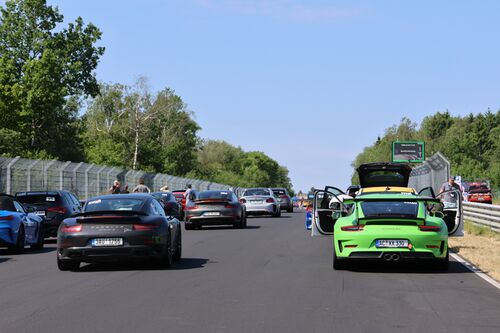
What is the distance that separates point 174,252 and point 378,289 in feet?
17.8

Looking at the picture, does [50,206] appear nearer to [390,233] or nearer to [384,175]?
[384,175]

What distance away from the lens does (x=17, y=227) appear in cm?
1983

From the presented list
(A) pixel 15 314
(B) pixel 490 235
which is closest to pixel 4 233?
(A) pixel 15 314

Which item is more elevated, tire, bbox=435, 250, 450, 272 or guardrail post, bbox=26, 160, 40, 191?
guardrail post, bbox=26, 160, 40, 191

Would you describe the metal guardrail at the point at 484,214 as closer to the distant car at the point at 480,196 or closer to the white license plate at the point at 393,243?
the white license plate at the point at 393,243

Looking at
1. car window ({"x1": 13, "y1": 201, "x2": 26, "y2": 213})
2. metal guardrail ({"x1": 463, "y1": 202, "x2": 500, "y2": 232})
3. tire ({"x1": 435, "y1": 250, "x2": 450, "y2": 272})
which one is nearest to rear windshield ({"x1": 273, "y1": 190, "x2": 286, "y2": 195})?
metal guardrail ({"x1": 463, "y1": 202, "x2": 500, "y2": 232})

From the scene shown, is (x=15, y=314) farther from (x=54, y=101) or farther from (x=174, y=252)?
(x=54, y=101)

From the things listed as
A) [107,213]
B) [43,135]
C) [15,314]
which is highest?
[43,135]

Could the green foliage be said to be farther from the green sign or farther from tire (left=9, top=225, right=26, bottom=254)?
tire (left=9, top=225, right=26, bottom=254)

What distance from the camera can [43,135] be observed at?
7019cm

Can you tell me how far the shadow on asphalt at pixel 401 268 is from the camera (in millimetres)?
15008

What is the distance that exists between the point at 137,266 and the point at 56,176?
22.0 metres

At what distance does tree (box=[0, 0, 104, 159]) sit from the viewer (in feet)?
200

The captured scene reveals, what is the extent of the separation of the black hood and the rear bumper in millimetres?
10055
